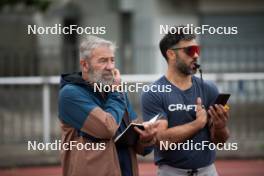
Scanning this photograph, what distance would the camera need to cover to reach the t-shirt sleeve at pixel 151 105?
205 inches

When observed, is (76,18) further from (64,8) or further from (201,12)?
(201,12)

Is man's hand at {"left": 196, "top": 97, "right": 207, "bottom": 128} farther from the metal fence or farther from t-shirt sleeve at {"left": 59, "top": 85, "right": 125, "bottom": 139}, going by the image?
the metal fence

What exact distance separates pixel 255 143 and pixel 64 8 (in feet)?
50.9

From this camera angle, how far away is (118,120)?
15.9 feet

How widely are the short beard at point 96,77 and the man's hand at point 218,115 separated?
715mm

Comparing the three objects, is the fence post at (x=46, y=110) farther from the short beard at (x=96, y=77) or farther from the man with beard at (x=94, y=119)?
the short beard at (x=96, y=77)

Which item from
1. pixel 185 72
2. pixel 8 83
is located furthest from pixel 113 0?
pixel 185 72

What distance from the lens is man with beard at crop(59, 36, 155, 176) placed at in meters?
4.80

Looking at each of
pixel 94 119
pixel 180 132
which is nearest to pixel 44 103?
pixel 180 132

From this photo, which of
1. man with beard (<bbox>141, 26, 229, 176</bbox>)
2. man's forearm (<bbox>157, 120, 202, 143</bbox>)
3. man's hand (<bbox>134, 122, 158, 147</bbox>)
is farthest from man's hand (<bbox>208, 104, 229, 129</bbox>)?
man's hand (<bbox>134, 122, 158, 147</bbox>)

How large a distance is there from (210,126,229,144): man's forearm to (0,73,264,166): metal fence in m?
6.17

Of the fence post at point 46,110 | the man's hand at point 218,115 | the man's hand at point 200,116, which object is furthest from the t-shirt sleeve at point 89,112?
the fence post at point 46,110

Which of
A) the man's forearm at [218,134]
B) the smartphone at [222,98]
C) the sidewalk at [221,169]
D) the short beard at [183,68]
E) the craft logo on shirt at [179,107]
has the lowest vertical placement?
the sidewalk at [221,169]

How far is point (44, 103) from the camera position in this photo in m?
11.7
